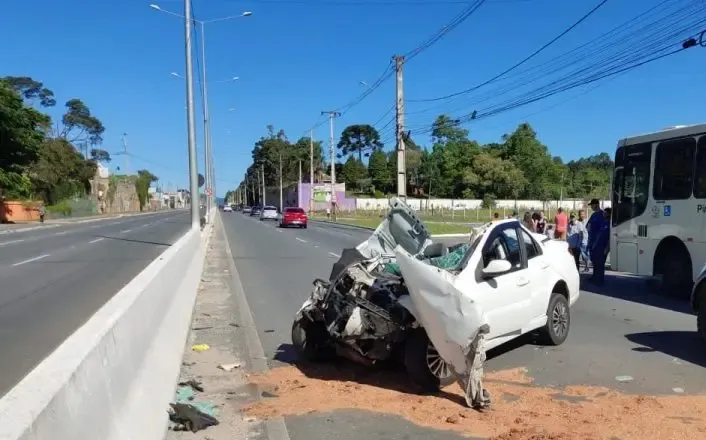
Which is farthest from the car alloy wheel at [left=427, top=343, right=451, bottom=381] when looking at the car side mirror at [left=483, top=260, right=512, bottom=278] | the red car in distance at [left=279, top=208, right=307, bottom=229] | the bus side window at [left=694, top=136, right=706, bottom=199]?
the red car in distance at [left=279, top=208, right=307, bottom=229]

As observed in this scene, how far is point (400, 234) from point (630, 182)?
735cm

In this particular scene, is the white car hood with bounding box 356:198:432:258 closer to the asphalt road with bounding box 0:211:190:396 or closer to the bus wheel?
the asphalt road with bounding box 0:211:190:396

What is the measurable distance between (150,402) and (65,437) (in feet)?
6.69

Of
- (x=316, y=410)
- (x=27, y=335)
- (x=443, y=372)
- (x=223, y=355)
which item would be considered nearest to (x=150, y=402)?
(x=316, y=410)

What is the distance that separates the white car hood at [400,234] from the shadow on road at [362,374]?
56.1 inches

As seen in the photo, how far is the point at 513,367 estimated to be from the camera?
7.13 m

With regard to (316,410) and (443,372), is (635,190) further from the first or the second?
(316,410)

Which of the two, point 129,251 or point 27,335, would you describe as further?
point 129,251

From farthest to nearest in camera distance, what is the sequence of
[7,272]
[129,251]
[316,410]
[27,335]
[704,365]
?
1. [129,251]
2. [7,272]
3. [27,335]
4. [704,365]
5. [316,410]

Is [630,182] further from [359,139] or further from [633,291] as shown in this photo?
[359,139]

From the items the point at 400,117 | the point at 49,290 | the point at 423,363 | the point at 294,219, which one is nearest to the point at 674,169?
the point at 423,363

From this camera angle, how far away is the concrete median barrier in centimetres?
248

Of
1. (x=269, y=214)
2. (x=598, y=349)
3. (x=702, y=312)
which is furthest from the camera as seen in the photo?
(x=269, y=214)

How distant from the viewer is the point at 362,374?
688 cm
